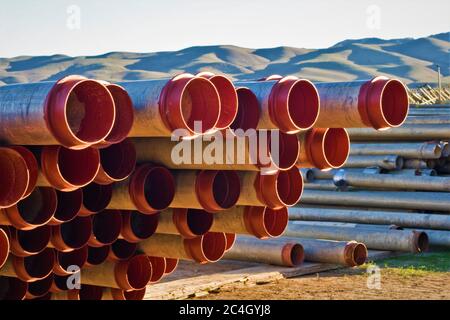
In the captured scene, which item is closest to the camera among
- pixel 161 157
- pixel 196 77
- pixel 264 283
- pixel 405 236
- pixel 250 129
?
pixel 196 77

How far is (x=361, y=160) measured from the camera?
47.1 ft

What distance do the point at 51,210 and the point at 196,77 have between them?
1399 mm

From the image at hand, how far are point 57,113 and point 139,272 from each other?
9.40 ft

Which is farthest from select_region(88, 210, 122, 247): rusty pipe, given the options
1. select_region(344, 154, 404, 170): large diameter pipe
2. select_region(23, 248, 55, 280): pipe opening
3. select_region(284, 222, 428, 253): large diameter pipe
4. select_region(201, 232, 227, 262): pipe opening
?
select_region(344, 154, 404, 170): large diameter pipe

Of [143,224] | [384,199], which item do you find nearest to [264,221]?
[143,224]

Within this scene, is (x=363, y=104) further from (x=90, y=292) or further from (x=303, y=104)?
(x=90, y=292)

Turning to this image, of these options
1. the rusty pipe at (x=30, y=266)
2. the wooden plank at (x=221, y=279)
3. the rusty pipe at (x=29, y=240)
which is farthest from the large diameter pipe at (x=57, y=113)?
the wooden plank at (x=221, y=279)

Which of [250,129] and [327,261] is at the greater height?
[250,129]

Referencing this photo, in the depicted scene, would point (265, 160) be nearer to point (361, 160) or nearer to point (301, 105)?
point (301, 105)

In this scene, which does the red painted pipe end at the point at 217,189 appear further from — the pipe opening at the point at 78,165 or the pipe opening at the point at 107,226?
the pipe opening at the point at 78,165

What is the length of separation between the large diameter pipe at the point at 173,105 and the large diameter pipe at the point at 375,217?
8.06 m

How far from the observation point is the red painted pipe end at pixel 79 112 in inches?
186

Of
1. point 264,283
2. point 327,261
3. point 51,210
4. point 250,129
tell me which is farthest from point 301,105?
point 327,261

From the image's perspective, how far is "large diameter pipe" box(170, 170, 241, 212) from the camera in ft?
20.1
